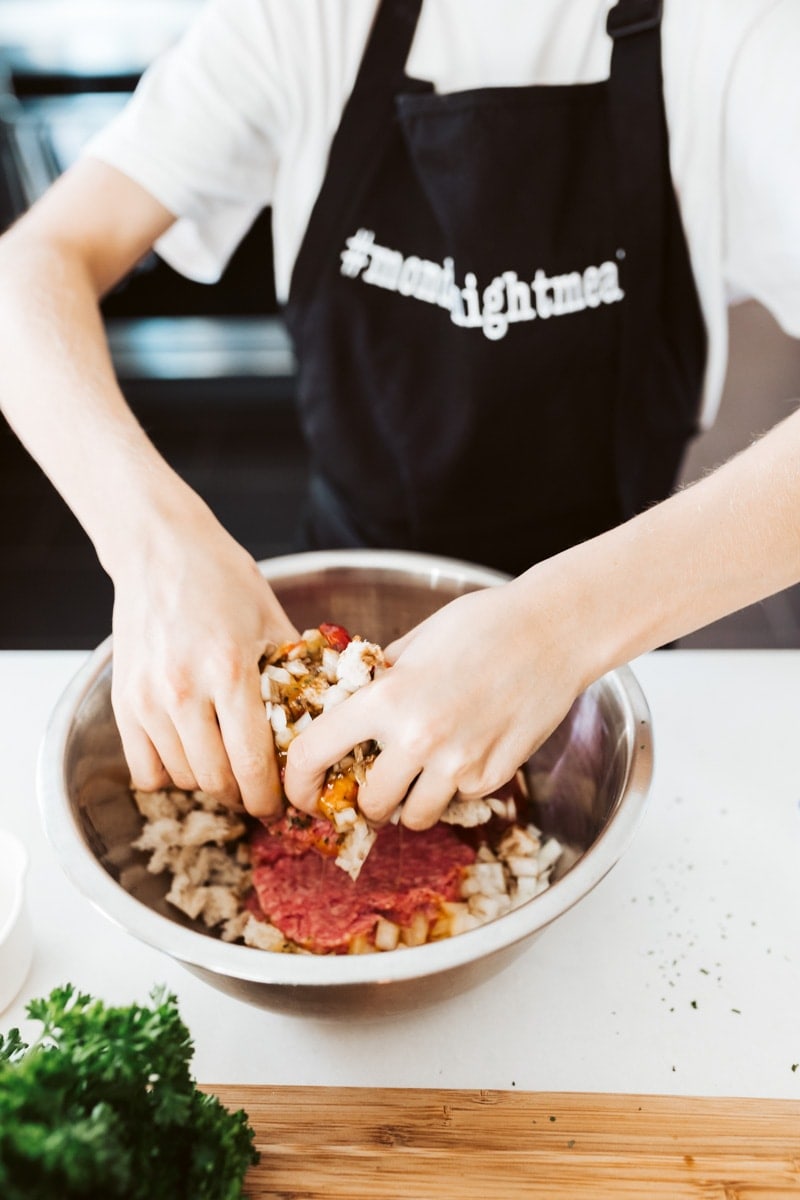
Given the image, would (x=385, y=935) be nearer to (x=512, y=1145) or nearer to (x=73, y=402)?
(x=512, y=1145)

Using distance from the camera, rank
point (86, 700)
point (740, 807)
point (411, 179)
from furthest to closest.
Answer: point (411, 179) < point (740, 807) < point (86, 700)

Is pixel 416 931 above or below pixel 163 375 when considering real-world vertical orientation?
above

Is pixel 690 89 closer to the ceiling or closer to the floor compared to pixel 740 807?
closer to the ceiling

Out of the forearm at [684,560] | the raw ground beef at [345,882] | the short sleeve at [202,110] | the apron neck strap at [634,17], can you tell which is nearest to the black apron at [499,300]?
the apron neck strap at [634,17]

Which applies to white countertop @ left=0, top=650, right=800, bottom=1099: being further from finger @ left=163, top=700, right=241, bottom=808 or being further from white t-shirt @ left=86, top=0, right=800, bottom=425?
white t-shirt @ left=86, top=0, right=800, bottom=425

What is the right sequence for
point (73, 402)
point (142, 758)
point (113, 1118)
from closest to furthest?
point (113, 1118), point (142, 758), point (73, 402)

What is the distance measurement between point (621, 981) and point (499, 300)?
2.36 ft

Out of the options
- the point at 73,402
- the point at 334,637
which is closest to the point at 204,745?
the point at 334,637

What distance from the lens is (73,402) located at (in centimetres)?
92

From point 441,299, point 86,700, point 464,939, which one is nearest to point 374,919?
point 464,939

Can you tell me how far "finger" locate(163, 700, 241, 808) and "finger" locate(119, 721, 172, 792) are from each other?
0.03m

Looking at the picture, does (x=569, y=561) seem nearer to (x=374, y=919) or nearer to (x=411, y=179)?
(x=374, y=919)

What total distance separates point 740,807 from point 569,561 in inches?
15.6

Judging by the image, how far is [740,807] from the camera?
972 mm
